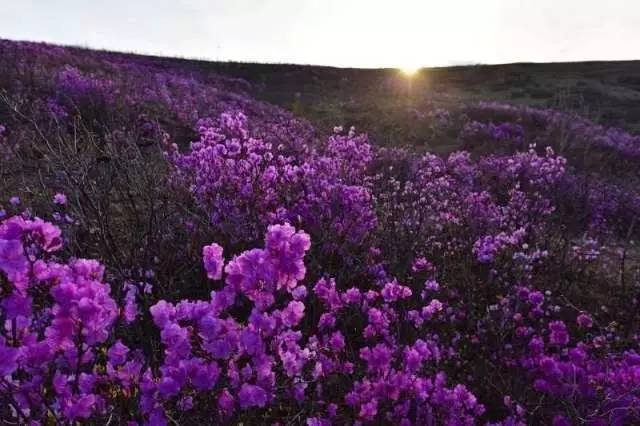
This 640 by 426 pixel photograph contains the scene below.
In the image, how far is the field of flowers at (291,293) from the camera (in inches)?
79.7

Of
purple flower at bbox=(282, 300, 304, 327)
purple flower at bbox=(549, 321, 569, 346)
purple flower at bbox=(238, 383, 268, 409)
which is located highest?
purple flower at bbox=(282, 300, 304, 327)

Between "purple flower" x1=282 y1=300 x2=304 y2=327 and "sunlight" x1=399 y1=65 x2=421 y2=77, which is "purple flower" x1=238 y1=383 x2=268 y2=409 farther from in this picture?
"sunlight" x1=399 y1=65 x2=421 y2=77

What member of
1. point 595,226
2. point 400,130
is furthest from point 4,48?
point 595,226

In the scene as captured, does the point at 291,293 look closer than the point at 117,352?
No

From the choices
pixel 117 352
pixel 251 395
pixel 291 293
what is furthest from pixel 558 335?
pixel 117 352

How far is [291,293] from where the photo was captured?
2.57 m

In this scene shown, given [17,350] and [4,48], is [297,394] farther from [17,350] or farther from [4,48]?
[4,48]

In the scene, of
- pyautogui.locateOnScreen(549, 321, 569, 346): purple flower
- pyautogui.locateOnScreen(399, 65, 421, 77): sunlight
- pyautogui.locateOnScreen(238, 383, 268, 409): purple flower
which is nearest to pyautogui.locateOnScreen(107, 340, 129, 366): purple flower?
pyautogui.locateOnScreen(238, 383, 268, 409): purple flower

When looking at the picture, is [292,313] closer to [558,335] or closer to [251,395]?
[251,395]

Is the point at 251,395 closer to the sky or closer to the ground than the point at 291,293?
closer to the ground

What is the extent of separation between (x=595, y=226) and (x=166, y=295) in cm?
729

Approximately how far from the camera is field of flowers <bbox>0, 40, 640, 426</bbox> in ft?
6.64

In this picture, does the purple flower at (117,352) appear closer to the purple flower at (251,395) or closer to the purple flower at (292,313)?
the purple flower at (251,395)

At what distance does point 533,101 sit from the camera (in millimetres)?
28094
